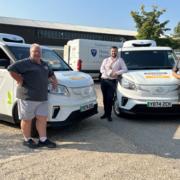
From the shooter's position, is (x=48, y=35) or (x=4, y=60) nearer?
(x=4, y=60)

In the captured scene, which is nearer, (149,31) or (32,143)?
(32,143)

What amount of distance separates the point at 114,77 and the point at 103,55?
13.5 m

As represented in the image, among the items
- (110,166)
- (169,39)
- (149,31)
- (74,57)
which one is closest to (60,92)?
(110,166)

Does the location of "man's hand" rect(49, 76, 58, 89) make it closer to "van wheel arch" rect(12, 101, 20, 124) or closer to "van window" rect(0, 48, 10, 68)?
"van wheel arch" rect(12, 101, 20, 124)

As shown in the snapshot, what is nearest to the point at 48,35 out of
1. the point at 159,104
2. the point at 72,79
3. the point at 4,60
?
the point at 159,104

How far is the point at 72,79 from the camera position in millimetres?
7438

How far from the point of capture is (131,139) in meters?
7.10

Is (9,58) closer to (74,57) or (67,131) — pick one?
(67,131)

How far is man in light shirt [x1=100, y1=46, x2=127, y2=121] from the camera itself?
879cm

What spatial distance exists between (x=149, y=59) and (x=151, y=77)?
58.2 inches

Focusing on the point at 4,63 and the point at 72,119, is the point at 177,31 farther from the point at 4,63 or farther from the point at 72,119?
the point at 72,119

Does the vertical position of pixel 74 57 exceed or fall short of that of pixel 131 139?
it falls short

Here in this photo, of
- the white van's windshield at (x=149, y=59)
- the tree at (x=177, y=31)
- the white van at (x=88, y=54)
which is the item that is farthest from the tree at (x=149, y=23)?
the white van's windshield at (x=149, y=59)

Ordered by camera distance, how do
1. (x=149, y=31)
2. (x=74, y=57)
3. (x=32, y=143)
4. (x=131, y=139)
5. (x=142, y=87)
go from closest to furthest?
(x=32, y=143) → (x=131, y=139) → (x=142, y=87) → (x=74, y=57) → (x=149, y=31)
